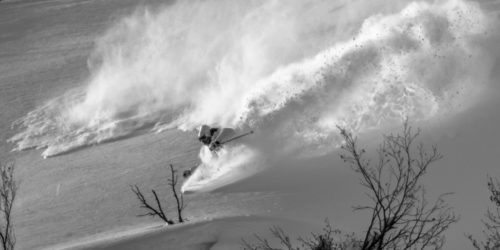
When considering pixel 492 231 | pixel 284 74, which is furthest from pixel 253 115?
pixel 492 231

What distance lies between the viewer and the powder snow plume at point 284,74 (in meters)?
23.9

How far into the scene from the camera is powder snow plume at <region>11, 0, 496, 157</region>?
23.9 metres

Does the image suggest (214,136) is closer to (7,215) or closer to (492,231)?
(7,215)

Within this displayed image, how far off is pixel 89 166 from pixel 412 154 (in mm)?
10262

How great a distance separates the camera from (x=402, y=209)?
18.8m

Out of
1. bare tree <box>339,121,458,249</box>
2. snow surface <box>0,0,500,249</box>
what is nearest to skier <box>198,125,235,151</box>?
snow surface <box>0,0,500,249</box>

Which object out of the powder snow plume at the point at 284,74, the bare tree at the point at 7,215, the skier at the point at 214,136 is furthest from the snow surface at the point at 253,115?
the bare tree at the point at 7,215

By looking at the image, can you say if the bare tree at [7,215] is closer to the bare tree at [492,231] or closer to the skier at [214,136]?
the skier at [214,136]

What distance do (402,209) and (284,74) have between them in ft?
27.6

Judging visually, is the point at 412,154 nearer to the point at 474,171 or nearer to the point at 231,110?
the point at 474,171

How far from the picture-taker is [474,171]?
66.5 feet

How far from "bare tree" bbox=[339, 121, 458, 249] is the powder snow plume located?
222 centimetres

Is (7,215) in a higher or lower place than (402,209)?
higher

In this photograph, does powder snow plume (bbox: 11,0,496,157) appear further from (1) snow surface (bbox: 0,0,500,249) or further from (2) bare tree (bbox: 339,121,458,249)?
(2) bare tree (bbox: 339,121,458,249)
